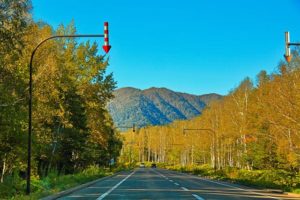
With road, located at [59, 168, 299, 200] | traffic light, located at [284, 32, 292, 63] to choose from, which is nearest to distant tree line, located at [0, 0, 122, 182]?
road, located at [59, 168, 299, 200]

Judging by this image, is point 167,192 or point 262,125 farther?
point 262,125

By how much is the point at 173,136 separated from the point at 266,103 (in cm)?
10258

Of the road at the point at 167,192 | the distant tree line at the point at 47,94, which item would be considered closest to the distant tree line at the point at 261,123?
the road at the point at 167,192

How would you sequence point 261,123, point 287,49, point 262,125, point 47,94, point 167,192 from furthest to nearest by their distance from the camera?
point 262,125, point 261,123, point 47,94, point 167,192, point 287,49

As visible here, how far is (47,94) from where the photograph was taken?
31.3 meters

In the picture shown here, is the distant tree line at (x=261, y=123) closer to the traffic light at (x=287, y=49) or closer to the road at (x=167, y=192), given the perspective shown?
the road at (x=167, y=192)

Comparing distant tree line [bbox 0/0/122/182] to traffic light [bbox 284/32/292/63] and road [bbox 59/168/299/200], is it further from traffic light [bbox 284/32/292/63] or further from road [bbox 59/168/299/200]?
traffic light [bbox 284/32/292/63]

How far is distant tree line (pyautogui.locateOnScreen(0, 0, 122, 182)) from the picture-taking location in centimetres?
1873

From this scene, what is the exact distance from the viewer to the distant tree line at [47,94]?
18.7 meters

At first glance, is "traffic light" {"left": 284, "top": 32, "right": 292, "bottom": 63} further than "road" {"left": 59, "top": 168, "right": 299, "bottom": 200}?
No

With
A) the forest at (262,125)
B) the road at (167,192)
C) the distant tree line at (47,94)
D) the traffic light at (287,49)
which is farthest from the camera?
the forest at (262,125)

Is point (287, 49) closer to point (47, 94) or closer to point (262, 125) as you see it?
point (47, 94)

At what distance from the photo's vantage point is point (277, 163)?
6134cm

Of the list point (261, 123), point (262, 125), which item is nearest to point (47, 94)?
point (261, 123)
